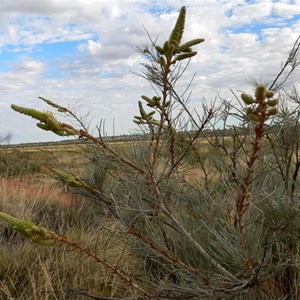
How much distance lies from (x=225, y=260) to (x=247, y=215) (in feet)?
1.09

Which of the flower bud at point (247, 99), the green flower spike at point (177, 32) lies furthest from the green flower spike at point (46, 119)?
the flower bud at point (247, 99)

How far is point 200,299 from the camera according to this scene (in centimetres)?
280

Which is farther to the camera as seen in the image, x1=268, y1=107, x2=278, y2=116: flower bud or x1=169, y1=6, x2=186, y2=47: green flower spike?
x1=169, y1=6, x2=186, y2=47: green flower spike

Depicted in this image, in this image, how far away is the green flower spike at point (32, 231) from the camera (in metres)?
2.15

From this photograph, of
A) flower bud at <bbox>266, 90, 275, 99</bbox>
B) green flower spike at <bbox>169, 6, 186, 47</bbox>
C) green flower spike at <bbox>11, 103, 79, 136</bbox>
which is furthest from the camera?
green flower spike at <bbox>169, 6, 186, 47</bbox>

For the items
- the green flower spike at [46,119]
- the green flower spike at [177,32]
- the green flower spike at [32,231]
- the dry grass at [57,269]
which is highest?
the green flower spike at [177,32]

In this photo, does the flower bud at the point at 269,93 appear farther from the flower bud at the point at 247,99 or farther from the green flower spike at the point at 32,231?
the green flower spike at the point at 32,231

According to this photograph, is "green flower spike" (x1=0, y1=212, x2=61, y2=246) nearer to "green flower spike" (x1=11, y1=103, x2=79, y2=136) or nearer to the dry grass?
"green flower spike" (x1=11, y1=103, x2=79, y2=136)

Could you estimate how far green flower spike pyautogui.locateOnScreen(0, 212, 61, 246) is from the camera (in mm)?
2150

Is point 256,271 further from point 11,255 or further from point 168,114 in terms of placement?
point 11,255

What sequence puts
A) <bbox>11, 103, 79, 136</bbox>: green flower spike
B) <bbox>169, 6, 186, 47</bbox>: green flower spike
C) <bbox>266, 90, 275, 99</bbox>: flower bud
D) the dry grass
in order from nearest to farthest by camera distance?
<bbox>266, 90, 275, 99</bbox>: flower bud < <bbox>11, 103, 79, 136</bbox>: green flower spike < <bbox>169, 6, 186, 47</bbox>: green flower spike < the dry grass

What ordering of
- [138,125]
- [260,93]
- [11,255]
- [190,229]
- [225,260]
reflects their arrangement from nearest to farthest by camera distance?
[260,93], [225,260], [138,125], [190,229], [11,255]

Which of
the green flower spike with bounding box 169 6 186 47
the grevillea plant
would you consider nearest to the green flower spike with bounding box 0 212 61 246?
the grevillea plant

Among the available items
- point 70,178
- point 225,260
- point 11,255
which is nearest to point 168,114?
point 70,178
